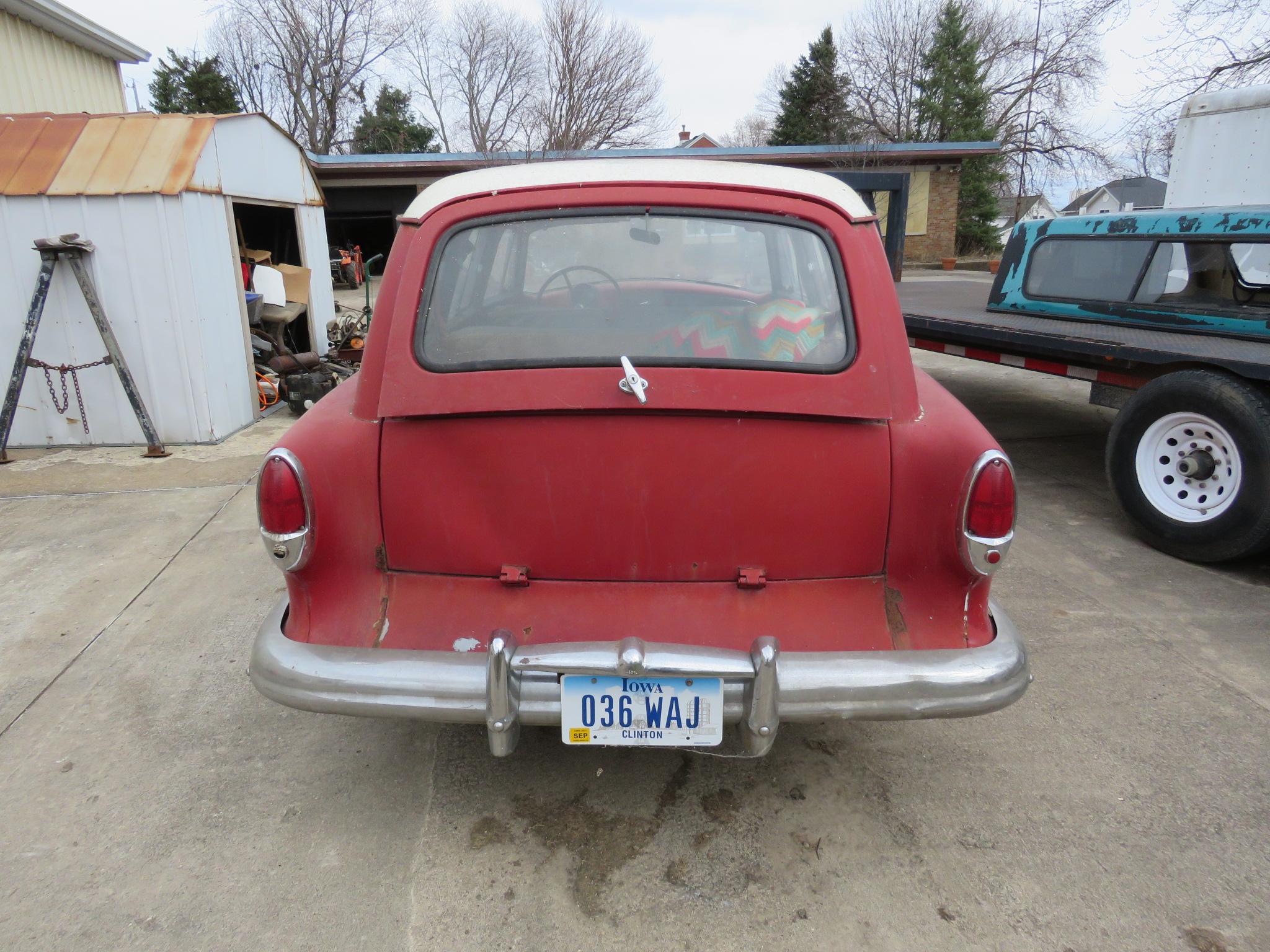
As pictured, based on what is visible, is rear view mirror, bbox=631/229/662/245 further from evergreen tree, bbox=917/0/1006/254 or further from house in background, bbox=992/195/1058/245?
evergreen tree, bbox=917/0/1006/254

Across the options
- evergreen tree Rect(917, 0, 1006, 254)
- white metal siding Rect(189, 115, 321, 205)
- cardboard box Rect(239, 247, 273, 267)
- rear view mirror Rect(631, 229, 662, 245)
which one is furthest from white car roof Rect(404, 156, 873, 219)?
evergreen tree Rect(917, 0, 1006, 254)

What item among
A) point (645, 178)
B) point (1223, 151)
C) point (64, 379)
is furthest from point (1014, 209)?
point (645, 178)

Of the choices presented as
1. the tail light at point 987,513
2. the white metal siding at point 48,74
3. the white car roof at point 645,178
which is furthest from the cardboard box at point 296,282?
the tail light at point 987,513

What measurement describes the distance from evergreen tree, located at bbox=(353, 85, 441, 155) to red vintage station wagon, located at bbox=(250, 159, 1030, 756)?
36317 millimetres

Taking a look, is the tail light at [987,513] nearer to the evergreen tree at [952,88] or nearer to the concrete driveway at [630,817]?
the concrete driveway at [630,817]

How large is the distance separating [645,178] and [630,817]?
1.91m

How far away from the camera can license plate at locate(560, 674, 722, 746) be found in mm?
2057

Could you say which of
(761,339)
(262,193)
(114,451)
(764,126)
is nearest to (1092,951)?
(761,339)

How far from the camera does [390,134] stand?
35469 millimetres

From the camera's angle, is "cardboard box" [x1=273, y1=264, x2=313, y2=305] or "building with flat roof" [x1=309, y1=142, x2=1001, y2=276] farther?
"building with flat roof" [x1=309, y1=142, x2=1001, y2=276]

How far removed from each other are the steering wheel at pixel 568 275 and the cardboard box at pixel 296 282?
723 centimetres

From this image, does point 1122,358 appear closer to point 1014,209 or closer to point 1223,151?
point 1223,151

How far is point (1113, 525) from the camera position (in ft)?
16.0

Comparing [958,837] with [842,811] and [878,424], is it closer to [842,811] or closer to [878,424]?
[842,811]
